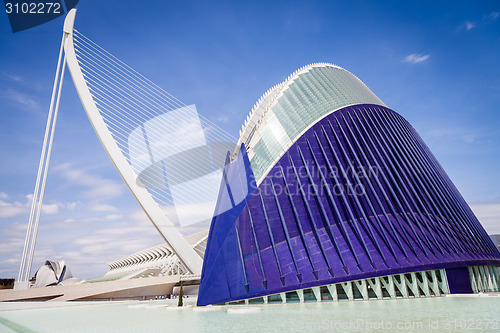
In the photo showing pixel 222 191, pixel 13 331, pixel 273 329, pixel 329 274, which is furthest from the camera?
pixel 222 191

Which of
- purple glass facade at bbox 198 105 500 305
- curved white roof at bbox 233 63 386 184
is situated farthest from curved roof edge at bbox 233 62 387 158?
purple glass facade at bbox 198 105 500 305

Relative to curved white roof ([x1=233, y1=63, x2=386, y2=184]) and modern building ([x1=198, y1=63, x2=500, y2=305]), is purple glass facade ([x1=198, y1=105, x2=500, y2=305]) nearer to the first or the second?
modern building ([x1=198, y1=63, x2=500, y2=305])

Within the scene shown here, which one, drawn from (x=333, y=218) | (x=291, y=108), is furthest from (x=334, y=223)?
(x=291, y=108)

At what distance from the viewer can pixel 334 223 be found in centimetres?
1798

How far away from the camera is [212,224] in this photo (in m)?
18.0

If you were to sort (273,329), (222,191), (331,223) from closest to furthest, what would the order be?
(273,329) → (331,223) → (222,191)

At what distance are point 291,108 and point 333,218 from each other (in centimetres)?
1100

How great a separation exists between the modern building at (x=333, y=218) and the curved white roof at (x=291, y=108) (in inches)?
5.0

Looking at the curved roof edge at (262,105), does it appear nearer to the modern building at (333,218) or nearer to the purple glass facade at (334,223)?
the modern building at (333,218)

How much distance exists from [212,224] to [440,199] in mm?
18348

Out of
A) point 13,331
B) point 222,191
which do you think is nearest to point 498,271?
point 222,191

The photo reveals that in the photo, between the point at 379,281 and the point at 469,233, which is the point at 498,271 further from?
the point at 379,281

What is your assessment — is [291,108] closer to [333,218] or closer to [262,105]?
[262,105]

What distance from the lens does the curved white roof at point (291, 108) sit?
2253cm
